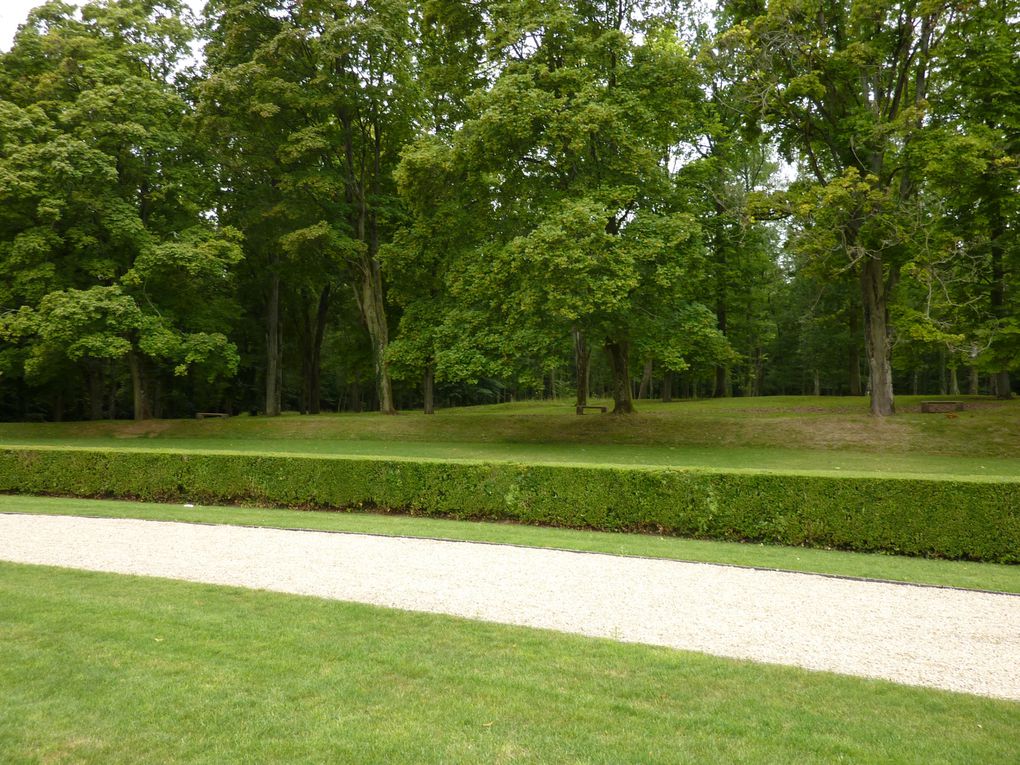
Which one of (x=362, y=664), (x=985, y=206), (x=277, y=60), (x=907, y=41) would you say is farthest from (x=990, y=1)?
(x=362, y=664)

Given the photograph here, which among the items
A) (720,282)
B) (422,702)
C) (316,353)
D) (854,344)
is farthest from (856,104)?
(316,353)

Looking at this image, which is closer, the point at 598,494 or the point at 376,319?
the point at 598,494

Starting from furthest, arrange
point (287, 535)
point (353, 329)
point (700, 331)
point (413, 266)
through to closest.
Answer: point (353, 329) → point (413, 266) → point (700, 331) → point (287, 535)

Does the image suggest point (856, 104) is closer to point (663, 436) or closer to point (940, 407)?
point (940, 407)

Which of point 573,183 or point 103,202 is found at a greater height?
point 103,202

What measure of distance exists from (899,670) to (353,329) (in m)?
34.2

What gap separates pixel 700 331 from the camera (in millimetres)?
20688

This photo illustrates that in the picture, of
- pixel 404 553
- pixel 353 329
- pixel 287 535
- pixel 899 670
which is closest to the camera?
pixel 899 670

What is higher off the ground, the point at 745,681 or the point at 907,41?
the point at 907,41

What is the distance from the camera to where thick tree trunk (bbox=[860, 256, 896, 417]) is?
71.3 feet

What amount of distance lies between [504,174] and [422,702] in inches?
778

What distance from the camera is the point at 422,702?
4.23 meters

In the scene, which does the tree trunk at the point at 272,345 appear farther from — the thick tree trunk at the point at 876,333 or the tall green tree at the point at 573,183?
the thick tree trunk at the point at 876,333

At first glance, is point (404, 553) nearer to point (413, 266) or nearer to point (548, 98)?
point (548, 98)
